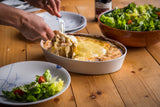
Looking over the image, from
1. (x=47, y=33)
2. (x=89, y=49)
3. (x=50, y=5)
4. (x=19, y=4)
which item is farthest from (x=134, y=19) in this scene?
(x=19, y=4)

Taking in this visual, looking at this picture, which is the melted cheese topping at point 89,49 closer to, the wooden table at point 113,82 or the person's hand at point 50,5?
the wooden table at point 113,82

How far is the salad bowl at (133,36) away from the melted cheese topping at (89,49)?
0.13 m

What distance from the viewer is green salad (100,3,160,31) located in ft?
6.46

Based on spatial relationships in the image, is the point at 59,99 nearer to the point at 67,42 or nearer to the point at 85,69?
the point at 85,69

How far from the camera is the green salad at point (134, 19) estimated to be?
1.97 m

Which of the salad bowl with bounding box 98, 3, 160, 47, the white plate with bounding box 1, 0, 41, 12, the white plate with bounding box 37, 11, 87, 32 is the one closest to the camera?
the salad bowl with bounding box 98, 3, 160, 47

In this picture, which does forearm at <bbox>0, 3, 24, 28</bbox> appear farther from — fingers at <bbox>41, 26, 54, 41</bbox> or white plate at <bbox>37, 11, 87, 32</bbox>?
white plate at <bbox>37, 11, 87, 32</bbox>

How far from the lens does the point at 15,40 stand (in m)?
2.21

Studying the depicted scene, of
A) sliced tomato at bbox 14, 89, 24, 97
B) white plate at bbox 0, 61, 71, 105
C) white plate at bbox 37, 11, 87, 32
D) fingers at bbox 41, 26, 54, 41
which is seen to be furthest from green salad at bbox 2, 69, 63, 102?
white plate at bbox 37, 11, 87, 32

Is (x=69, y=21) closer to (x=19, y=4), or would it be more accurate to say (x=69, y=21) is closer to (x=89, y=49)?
(x=19, y=4)

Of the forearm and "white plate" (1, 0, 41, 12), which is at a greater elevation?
the forearm

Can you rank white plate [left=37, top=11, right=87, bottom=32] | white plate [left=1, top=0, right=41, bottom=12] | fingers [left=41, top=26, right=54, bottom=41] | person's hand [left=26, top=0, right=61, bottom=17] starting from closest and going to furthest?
fingers [left=41, top=26, right=54, bottom=41], person's hand [left=26, top=0, right=61, bottom=17], white plate [left=37, top=11, right=87, bottom=32], white plate [left=1, top=0, right=41, bottom=12]

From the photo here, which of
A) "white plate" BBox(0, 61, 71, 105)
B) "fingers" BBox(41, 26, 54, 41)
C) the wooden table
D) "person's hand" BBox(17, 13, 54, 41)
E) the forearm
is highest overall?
the forearm

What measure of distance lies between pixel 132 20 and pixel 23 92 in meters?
1.10
